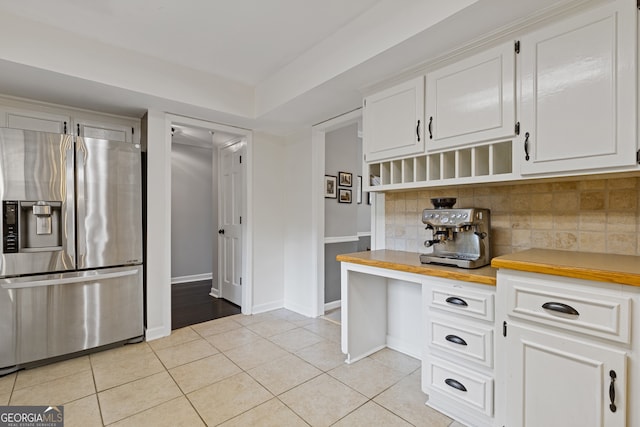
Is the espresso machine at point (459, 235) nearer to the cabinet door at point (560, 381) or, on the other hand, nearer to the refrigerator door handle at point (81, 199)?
the cabinet door at point (560, 381)

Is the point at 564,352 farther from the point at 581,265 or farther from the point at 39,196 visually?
the point at 39,196

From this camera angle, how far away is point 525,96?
5.34ft

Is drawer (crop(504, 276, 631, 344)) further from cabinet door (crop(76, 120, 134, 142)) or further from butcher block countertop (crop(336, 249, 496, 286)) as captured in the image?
cabinet door (crop(76, 120, 134, 142))

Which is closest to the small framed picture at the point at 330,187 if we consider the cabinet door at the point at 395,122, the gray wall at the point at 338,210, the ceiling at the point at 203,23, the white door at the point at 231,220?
the gray wall at the point at 338,210

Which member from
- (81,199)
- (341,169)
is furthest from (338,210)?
(81,199)

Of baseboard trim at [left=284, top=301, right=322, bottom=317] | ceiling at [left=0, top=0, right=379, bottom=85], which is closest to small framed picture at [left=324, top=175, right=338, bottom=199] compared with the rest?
baseboard trim at [left=284, top=301, right=322, bottom=317]

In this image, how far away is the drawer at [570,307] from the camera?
1176mm

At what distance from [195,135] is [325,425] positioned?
435 centimetres

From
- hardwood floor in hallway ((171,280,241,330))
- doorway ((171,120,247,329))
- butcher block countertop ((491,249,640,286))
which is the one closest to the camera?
butcher block countertop ((491,249,640,286))

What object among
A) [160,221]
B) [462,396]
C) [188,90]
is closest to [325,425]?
[462,396]

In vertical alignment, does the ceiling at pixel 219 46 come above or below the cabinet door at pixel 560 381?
above

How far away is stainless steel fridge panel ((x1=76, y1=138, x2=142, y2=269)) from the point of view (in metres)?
2.56

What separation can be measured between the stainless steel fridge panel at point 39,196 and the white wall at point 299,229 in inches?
87.5

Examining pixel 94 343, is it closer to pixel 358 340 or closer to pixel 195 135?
pixel 358 340
